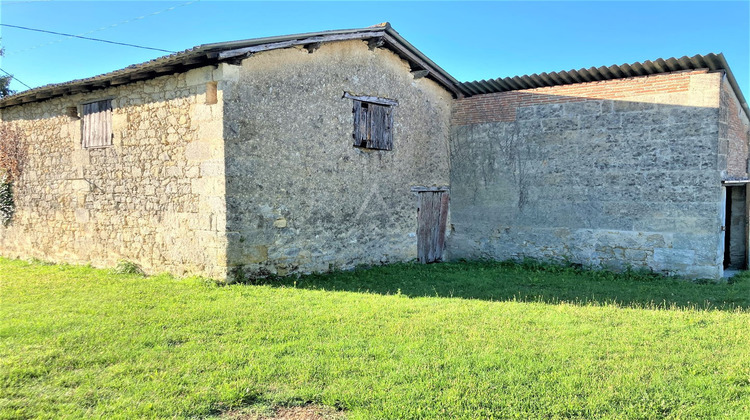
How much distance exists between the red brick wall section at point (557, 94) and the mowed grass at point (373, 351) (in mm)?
3663

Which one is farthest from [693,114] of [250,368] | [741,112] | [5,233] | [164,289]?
[5,233]

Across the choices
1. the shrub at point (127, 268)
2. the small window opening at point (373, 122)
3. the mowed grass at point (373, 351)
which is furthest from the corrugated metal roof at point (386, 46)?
the mowed grass at point (373, 351)

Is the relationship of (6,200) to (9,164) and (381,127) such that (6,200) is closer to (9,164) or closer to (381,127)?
(9,164)

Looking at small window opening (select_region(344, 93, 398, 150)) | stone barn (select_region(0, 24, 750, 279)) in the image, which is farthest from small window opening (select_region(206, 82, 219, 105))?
small window opening (select_region(344, 93, 398, 150))

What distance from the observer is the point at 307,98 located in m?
8.21

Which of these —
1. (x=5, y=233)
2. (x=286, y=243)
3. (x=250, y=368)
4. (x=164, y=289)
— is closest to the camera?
(x=250, y=368)

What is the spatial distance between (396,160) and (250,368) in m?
6.56

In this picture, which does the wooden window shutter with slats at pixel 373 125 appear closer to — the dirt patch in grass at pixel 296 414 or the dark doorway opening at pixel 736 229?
the dirt patch in grass at pixel 296 414

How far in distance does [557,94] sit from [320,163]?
5054mm

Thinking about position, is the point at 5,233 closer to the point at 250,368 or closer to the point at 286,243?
the point at 286,243

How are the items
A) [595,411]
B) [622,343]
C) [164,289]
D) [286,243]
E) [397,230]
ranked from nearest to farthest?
[595,411] < [622,343] < [164,289] < [286,243] < [397,230]

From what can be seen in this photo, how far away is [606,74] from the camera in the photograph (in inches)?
348

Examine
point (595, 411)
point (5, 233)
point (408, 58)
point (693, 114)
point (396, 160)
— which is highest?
point (408, 58)

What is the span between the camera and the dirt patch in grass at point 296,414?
3305mm
